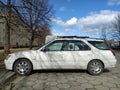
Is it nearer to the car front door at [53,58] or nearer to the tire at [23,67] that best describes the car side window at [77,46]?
the car front door at [53,58]

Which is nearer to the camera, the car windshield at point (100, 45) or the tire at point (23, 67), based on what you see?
the tire at point (23, 67)

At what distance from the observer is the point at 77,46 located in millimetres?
7656

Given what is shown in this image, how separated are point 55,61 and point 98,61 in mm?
1889

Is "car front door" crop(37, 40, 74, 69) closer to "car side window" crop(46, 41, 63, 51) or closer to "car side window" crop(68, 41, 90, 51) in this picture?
"car side window" crop(46, 41, 63, 51)

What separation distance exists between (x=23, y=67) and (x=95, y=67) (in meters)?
3.09

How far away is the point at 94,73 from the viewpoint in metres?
7.46

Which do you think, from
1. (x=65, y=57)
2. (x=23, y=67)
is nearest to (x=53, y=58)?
(x=65, y=57)

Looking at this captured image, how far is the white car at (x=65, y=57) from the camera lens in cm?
734

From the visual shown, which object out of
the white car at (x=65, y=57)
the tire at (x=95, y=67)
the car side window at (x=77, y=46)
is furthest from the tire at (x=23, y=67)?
the tire at (x=95, y=67)

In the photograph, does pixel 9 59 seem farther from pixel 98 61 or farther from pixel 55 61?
pixel 98 61

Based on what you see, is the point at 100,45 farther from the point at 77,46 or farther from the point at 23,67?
the point at 23,67

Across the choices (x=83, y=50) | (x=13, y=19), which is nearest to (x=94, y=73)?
(x=83, y=50)

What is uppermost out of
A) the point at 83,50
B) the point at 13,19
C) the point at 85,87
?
the point at 13,19

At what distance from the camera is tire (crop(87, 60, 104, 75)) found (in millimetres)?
7484
